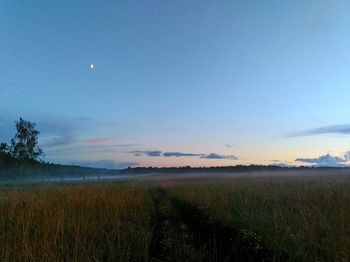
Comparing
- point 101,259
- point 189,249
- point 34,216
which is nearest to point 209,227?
point 189,249

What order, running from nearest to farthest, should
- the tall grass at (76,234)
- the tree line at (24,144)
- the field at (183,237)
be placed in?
the field at (183,237)
the tall grass at (76,234)
the tree line at (24,144)

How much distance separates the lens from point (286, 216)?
9.62 m

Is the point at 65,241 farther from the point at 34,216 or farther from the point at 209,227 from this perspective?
the point at 209,227

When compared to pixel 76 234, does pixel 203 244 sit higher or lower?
lower

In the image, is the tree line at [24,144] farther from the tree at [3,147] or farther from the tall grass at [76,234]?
the tall grass at [76,234]

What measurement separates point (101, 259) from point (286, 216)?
550 cm

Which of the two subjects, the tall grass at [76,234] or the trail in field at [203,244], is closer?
the trail in field at [203,244]

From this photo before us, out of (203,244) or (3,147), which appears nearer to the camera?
(203,244)

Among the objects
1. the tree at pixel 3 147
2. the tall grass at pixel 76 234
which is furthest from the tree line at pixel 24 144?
the tall grass at pixel 76 234

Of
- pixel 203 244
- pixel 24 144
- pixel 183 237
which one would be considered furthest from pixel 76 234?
pixel 24 144

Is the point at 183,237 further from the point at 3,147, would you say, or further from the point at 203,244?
the point at 3,147

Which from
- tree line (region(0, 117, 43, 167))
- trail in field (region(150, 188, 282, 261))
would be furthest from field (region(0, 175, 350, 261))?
tree line (region(0, 117, 43, 167))

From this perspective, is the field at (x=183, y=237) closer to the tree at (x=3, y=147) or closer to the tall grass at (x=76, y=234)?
the tall grass at (x=76, y=234)

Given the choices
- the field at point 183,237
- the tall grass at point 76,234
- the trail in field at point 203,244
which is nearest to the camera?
the field at point 183,237
